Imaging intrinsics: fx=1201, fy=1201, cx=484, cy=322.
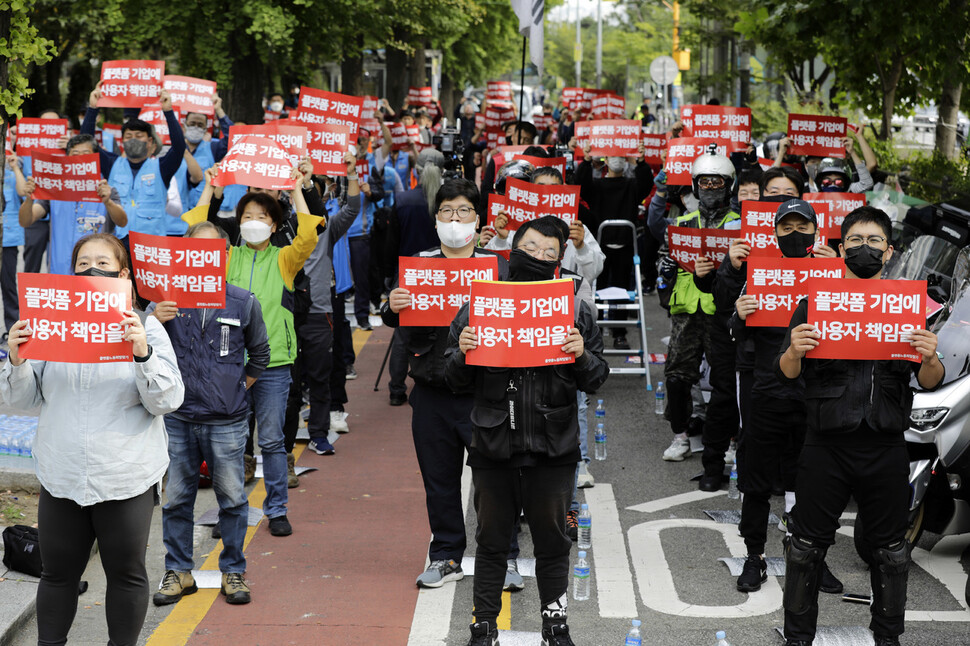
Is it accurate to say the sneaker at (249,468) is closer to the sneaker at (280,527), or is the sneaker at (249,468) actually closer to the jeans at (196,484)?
the sneaker at (280,527)

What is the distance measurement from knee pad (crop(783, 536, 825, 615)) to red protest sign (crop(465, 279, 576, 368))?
143 cm

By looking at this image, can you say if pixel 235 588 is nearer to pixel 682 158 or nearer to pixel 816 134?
pixel 682 158

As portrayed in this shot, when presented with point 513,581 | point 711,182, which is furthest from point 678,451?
point 513,581

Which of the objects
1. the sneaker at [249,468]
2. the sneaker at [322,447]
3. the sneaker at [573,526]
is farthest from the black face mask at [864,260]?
the sneaker at [322,447]

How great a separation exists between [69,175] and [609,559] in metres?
5.79

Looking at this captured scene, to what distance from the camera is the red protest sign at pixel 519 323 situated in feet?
18.0

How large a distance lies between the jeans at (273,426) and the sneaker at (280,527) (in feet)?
0.09

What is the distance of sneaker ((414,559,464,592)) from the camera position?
6801 millimetres

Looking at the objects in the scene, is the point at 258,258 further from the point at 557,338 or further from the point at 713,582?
the point at 713,582

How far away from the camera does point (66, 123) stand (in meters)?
11.9

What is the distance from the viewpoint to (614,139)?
42.1 ft

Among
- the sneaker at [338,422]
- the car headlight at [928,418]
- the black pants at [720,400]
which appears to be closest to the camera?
the car headlight at [928,418]

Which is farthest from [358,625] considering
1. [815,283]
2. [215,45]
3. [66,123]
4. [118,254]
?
[215,45]

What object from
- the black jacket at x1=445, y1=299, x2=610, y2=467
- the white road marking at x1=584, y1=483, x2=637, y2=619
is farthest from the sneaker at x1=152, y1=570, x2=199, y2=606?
the white road marking at x1=584, y1=483, x2=637, y2=619
